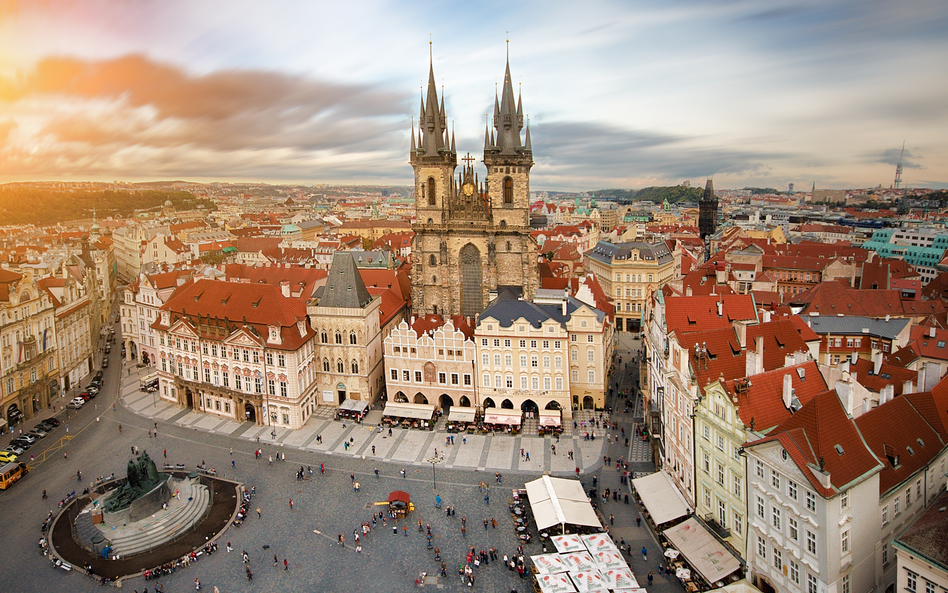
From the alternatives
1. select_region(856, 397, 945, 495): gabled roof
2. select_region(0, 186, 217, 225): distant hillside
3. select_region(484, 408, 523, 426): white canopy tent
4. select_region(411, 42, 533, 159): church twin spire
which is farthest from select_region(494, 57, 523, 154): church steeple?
select_region(0, 186, 217, 225): distant hillside

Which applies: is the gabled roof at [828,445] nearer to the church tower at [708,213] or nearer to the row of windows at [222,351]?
the row of windows at [222,351]

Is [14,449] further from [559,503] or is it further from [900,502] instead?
[900,502]

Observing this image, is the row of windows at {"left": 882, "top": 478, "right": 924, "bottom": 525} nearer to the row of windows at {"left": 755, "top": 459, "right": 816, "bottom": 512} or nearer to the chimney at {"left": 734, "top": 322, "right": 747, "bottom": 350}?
the row of windows at {"left": 755, "top": 459, "right": 816, "bottom": 512}

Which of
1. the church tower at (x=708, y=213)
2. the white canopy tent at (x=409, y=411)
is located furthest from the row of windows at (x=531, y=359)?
the church tower at (x=708, y=213)

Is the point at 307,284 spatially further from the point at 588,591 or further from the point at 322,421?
the point at 588,591

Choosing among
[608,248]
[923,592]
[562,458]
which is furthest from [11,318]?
[608,248]

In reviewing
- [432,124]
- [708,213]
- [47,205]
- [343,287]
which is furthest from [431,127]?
[708,213]
